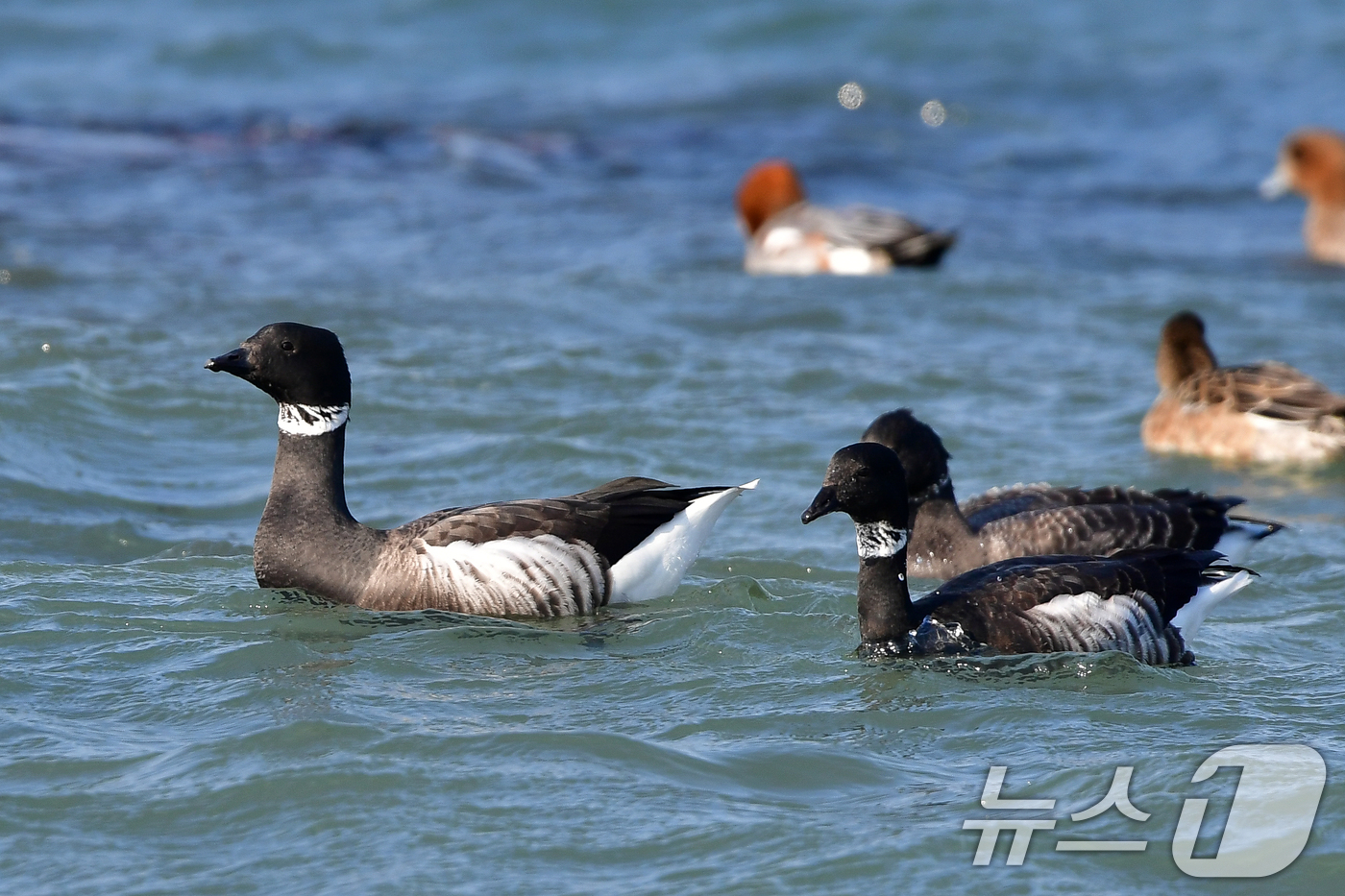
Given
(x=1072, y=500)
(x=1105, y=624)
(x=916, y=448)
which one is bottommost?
(x=1105, y=624)

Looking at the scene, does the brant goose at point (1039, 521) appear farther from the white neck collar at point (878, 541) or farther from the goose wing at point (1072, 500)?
the white neck collar at point (878, 541)

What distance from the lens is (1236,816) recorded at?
5.83 meters

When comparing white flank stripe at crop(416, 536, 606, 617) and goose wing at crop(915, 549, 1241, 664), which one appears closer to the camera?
goose wing at crop(915, 549, 1241, 664)

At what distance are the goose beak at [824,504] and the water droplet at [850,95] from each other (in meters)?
19.2

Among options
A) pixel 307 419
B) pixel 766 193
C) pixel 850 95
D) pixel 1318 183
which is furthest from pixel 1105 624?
pixel 850 95

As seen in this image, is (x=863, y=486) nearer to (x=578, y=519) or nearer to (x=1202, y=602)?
(x=578, y=519)

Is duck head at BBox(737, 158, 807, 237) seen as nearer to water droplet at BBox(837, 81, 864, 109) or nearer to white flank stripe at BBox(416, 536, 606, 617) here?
water droplet at BBox(837, 81, 864, 109)

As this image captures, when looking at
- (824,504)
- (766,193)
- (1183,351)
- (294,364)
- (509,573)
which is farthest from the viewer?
(766,193)

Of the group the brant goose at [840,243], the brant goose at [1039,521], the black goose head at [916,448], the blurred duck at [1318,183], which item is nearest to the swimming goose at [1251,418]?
the brant goose at [1039,521]

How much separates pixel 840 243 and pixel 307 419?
31.9ft

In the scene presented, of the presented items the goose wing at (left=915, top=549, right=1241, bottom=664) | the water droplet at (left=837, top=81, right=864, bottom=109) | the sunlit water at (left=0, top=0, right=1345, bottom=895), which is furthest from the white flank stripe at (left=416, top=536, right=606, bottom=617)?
the water droplet at (left=837, top=81, right=864, bottom=109)

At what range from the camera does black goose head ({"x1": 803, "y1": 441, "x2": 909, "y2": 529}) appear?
722cm

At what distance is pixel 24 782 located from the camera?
5.95 m

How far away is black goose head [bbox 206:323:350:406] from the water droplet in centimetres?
1849
